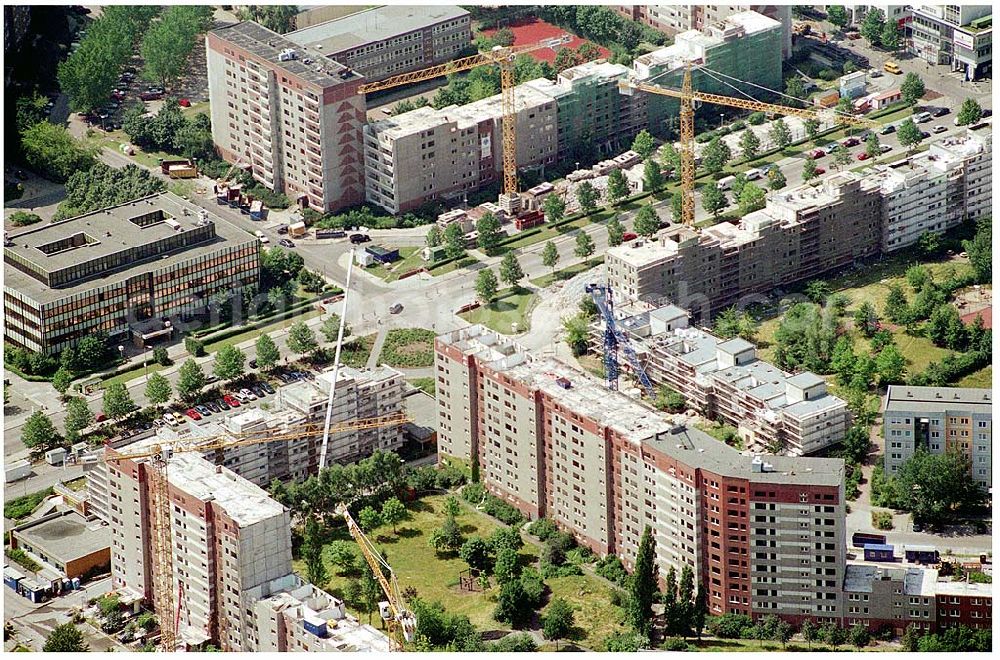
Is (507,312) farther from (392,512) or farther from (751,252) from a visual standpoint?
(392,512)

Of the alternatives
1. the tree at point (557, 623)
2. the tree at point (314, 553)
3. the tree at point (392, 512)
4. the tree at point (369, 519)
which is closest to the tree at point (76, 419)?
the tree at point (314, 553)

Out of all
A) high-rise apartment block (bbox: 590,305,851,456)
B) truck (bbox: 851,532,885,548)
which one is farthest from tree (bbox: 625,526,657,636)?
high-rise apartment block (bbox: 590,305,851,456)

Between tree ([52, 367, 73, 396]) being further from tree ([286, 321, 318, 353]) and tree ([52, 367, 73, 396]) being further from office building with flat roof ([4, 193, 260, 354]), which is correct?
tree ([286, 321, 318, 353])

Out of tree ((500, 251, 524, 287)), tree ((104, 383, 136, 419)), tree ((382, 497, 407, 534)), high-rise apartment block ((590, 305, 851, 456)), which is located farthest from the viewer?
tree ((500, 251, 524, 287))

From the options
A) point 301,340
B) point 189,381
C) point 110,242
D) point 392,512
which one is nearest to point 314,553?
point 392,512

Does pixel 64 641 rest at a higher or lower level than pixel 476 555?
lower

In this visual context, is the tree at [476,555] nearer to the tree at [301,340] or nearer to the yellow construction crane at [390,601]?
the yellow construction crane at [390,601]
